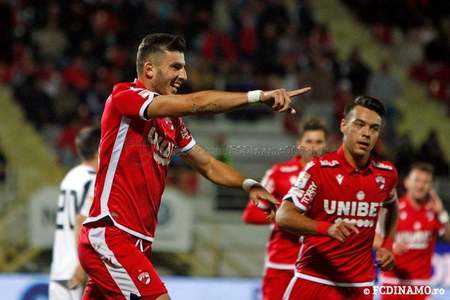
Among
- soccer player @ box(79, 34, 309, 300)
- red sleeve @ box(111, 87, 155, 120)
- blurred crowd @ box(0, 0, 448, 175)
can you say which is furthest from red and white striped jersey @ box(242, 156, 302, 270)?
blurred crowd @ box(0, 0, 448, 175)

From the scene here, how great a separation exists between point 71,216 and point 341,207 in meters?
2.42

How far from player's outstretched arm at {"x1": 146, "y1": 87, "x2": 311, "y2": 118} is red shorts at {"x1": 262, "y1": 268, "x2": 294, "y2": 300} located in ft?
10.3

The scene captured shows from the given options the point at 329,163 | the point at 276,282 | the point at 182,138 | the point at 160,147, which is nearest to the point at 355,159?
the point at 329,163

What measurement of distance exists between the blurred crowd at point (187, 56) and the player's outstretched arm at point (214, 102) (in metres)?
10.6

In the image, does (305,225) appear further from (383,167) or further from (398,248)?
(398,248)

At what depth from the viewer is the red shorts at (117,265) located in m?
5.20

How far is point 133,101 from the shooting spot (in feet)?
16.6

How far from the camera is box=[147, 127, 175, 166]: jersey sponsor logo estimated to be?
17.5 ft

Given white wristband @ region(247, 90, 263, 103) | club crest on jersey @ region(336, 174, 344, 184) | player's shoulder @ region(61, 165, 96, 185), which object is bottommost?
player's shoulder @ region(61, 165, 96, 185)

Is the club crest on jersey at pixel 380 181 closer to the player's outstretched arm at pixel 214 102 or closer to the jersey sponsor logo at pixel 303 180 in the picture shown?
the jersey sponsor logo at pixel 303 180

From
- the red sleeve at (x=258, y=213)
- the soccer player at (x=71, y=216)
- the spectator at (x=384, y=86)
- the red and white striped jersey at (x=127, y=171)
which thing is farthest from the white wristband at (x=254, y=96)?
the spectator at (x=384, y=86)

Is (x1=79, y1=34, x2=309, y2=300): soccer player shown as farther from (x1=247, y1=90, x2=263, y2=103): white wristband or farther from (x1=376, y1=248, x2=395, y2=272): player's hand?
(x1=376, y1=248, x2=395, y2=272): player's hand

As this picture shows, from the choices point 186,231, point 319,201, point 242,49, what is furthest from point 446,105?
point 319,201

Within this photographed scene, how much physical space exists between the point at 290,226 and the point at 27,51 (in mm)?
12350
